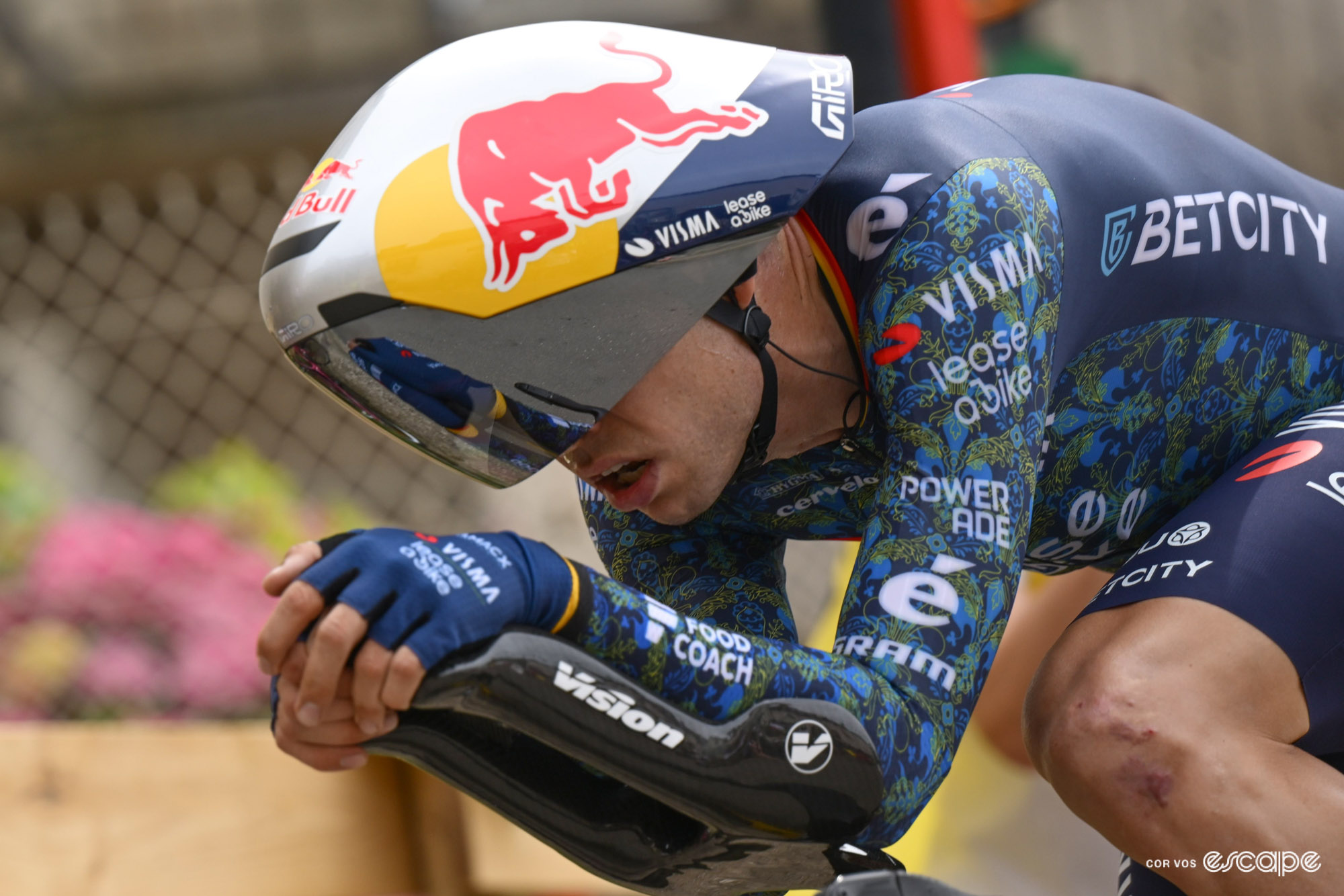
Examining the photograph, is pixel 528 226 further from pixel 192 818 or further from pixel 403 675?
pixel 192 818

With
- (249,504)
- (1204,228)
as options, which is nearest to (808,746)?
(1204,228)

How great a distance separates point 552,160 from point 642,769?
639 mm

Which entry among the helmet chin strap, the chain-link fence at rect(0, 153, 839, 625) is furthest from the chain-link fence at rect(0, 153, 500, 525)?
the helmet chin strap

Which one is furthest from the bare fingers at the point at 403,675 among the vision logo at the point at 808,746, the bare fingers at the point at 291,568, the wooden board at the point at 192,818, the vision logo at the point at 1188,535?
the wooden board at the point at 192,818

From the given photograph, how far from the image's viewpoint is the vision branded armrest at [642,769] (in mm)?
1165

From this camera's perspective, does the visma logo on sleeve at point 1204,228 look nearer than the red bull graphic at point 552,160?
No

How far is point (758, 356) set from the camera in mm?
1574

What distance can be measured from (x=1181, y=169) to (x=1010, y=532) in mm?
667

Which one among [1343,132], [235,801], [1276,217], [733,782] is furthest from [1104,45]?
[733,782]

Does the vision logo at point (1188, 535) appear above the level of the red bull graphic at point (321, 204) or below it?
below

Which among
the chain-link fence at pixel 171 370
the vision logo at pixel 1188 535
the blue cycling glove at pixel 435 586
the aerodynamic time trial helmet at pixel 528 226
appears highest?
the aerodynamic time trial helmet at pixel 528 226

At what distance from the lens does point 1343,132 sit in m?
8.78

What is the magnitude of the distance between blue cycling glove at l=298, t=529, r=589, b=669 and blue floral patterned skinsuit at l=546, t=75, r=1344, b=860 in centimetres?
7

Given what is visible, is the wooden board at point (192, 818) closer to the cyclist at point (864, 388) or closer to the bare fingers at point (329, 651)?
the cyclist at point (864, 388)
